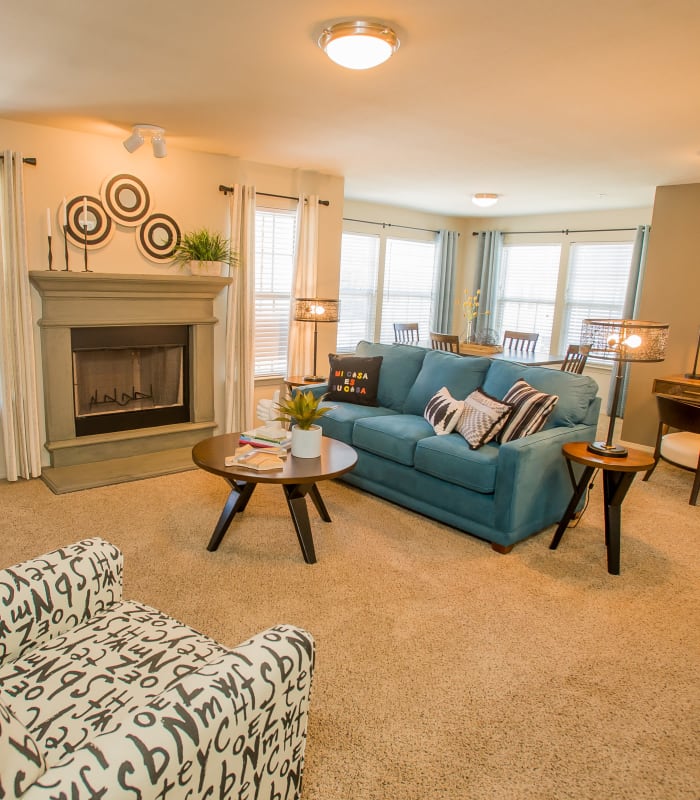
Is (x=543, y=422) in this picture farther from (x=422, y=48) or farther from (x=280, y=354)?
(x=280, y=354)

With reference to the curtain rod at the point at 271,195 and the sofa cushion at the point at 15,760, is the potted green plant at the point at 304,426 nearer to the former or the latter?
the sofa cushion at the point at 15,760

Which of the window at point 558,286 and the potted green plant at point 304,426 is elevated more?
the window at point 558,286

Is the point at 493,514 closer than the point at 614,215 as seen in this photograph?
Yes

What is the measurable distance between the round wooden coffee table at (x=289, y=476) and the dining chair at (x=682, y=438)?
2519 mm

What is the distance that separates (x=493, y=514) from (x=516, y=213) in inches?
222

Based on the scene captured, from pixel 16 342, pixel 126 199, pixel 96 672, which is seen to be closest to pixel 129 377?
pixel 16 342

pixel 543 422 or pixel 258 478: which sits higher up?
pixel 543 422

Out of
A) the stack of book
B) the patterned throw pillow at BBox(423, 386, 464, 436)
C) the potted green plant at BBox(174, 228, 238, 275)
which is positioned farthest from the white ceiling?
the stack of book

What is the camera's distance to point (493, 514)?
3.30 m

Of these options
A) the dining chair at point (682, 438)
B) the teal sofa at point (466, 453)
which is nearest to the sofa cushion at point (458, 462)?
the teal sofa at point (466, 453)

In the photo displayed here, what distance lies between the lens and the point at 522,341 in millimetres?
7031

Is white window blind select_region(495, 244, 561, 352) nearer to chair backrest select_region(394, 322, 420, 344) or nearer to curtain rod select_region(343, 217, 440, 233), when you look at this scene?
curtain rod select_region(343, 217, 440, 233)

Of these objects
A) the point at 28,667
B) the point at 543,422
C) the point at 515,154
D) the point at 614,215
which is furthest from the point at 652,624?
the point at 614,215

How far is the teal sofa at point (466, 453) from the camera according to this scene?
3271 millimetres
